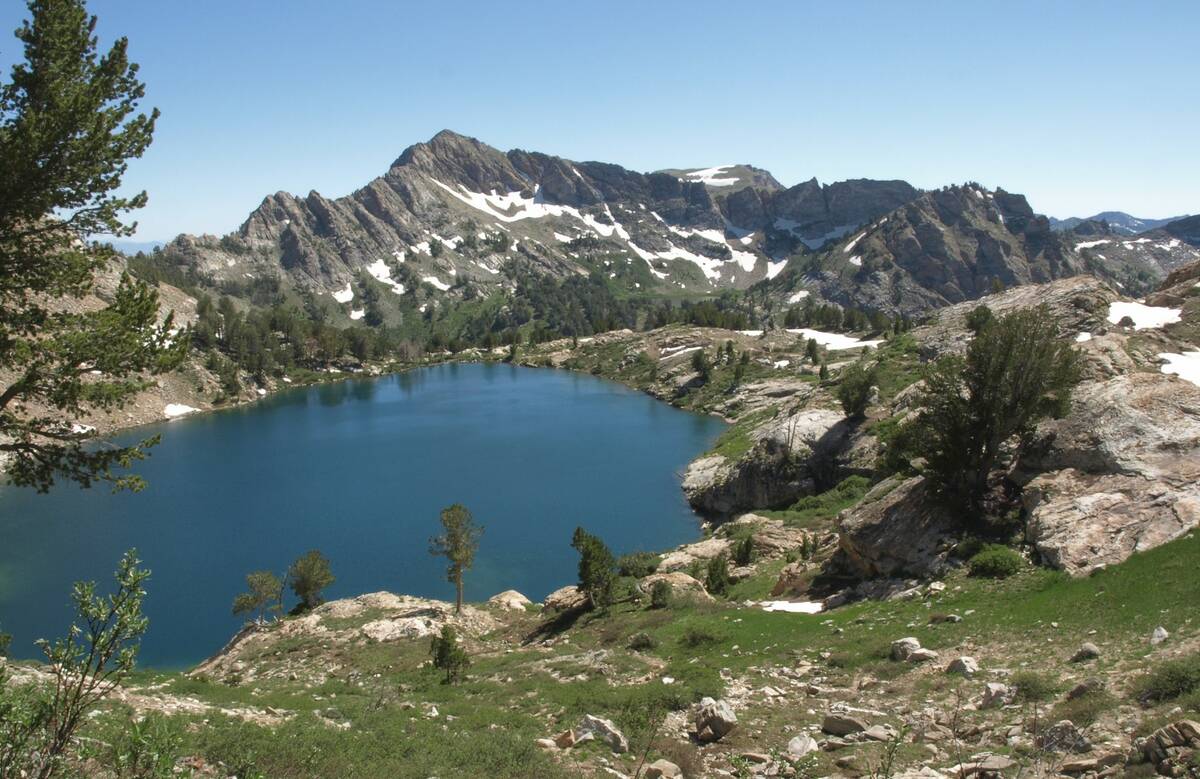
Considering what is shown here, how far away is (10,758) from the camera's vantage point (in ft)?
22.1

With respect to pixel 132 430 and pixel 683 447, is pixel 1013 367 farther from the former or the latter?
pixel 132 430

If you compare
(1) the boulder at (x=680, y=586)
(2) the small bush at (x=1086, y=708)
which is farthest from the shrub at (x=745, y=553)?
(2) the small bush at (x=1086, y=708)

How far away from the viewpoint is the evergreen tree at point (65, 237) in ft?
45.9

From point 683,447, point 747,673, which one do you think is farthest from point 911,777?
point 683,447

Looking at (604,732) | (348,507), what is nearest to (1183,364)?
(604,732)

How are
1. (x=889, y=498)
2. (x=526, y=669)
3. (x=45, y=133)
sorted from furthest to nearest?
(x=889, y=498)
(x=526, y=669)
(x=45, y=133)

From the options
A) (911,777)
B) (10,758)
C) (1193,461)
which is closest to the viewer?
(10,758)

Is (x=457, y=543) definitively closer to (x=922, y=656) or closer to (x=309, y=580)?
(x=309, y=580)

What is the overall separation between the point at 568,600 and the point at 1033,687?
30372mm

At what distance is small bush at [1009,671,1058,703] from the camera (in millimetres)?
15945

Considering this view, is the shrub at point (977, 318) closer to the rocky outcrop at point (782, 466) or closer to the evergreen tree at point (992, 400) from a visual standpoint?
the rocky outcrop at point (782, 466)

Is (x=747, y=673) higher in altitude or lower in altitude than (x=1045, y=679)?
lower

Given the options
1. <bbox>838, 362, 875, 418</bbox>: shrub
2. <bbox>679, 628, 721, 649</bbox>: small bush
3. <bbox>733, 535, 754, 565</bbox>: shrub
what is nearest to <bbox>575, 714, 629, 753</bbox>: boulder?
<bbox>679, 628, 721, 649</bbox>: small bush

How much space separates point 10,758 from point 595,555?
33.3 metres
